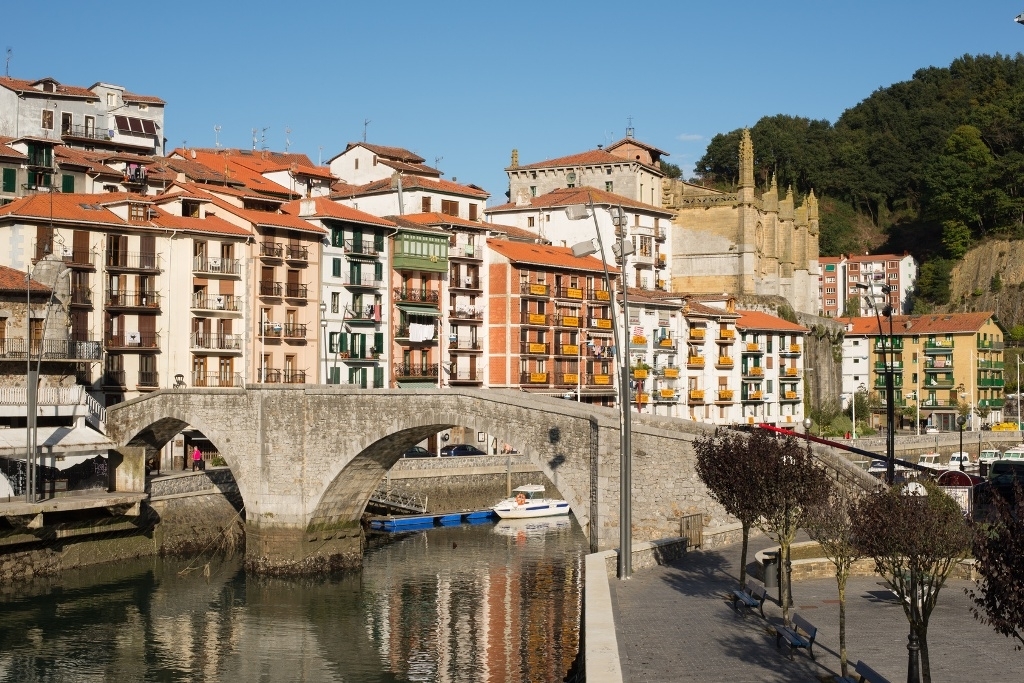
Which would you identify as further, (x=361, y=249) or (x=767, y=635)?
(x=361, y=249)

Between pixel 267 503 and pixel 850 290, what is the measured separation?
110462 millimetres

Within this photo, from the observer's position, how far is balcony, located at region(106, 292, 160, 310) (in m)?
59.1

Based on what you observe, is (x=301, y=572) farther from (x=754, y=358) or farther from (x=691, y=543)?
(x=754, y=358)

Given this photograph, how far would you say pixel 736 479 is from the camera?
28.5m

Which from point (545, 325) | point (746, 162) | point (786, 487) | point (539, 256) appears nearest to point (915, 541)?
point (786, 487)

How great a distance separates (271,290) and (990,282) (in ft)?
270

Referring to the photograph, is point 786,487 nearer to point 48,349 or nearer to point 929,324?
point 48,349

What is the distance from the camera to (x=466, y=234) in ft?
253

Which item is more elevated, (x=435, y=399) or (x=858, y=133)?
(x=858, y=133)

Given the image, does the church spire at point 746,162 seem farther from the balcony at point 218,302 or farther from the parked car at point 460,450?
the balcony at point 218,302

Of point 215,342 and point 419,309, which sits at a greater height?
point 419,309

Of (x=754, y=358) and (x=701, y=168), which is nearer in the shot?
(x=754, y=358)

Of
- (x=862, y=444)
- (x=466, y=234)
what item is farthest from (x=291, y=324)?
(x=862, y=444)

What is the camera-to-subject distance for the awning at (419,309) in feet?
234
